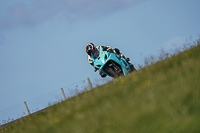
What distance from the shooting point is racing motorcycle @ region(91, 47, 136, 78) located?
1529 cm

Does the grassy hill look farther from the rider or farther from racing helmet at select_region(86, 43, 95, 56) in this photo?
racing helmet at select_region(86, 43, 95, 56)

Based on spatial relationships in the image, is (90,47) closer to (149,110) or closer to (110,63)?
(110,63)

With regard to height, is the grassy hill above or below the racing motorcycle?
below

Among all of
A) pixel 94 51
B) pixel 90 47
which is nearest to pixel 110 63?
pixel 94 51

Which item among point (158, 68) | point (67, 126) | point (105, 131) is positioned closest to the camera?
point (105, 131)

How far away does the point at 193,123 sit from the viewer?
179 inches

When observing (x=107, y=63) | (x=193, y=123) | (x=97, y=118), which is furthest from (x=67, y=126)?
(x=107, y=63)

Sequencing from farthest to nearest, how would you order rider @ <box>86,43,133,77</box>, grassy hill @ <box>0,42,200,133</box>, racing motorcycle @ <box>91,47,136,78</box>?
rider @ <box>86,43,133,77</box> < racing motorcycle @ <box>91,47,136,78</box> < grassy hill @ <box>0,42,200,133</box>

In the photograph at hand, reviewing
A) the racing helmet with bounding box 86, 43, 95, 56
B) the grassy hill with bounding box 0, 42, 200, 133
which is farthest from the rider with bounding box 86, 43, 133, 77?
the grassy hill with bounding box 0, 42, 200, 133

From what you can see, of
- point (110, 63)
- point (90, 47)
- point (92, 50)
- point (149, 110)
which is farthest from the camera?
point (92, 50)

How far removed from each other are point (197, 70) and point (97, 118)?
202 centimetres

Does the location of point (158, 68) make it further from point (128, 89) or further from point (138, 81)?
point (128, 89)

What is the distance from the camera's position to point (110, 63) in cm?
1547

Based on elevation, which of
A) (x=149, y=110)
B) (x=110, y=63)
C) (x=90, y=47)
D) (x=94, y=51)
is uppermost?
(x=90, y=47)
